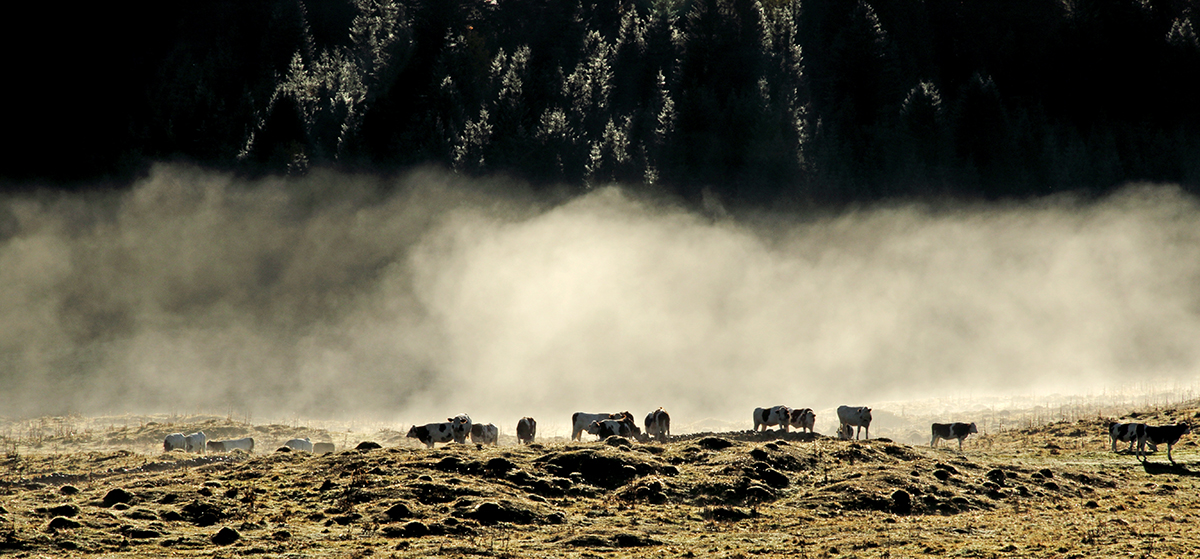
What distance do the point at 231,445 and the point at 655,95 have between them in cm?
7963

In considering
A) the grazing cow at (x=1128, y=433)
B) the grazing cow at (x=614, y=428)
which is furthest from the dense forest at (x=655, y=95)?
the grazing cow at (x=1128, y=433)

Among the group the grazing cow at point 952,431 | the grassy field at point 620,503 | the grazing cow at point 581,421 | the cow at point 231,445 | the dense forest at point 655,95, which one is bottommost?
the grassy field at point 620,503

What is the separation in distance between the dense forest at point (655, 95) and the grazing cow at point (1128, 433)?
7400cm

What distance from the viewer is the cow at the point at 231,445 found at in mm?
53094

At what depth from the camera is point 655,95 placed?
4796 inches

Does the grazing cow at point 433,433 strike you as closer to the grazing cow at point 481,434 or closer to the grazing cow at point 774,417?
the grazing cow at point 481,434

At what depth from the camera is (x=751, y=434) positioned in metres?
47.3

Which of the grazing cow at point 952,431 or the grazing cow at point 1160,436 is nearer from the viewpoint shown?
the grazing cow at point 1160,436

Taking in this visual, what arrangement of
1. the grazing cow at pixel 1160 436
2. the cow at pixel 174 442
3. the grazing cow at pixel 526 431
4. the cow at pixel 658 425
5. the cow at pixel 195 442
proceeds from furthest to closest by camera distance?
1. the cow at pixel 195 442
2. the cow at pixel 174 442
3. the cow at pixel 658 425
4. the grazing cow at pixel 526 431
5. the grazing cow at pixel 1160 436

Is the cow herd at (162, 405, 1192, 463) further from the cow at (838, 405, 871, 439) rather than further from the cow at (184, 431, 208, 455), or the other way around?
the cow at (184, 431, 208, 455)

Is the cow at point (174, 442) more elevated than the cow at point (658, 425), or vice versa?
the cow at point (658, 425)

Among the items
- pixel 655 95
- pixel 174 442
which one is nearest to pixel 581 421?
pixel 174 442

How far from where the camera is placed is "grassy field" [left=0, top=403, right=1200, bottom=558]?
24828mm

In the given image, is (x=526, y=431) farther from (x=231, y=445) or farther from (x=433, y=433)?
(x=231, y=445)
